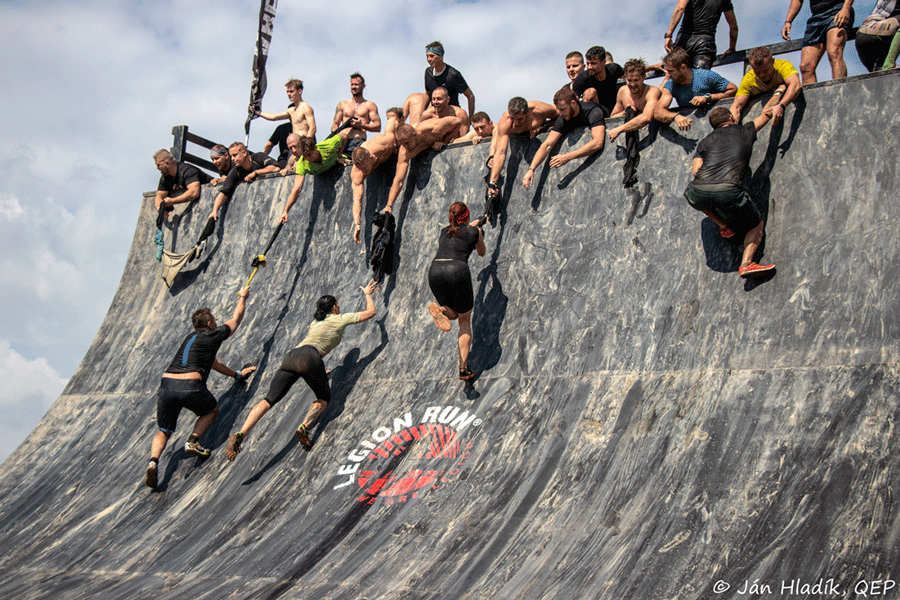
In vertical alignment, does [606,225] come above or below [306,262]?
below

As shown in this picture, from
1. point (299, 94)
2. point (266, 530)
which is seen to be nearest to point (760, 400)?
point (266, 530)

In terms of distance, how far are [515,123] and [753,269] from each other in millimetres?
3369

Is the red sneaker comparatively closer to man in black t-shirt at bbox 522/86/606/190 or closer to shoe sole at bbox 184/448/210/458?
man in black t-shirt at bbox 522/86/606/190

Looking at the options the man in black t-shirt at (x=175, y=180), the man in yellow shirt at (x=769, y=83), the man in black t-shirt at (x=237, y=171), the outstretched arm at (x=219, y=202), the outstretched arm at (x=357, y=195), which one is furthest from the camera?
the man in black t-shirt at (x=175, y=180)

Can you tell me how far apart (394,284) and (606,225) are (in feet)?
9.47

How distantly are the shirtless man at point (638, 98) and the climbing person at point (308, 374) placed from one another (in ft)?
11.8

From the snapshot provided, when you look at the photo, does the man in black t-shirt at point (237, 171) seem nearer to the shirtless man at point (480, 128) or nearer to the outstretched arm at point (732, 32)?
the shirtless man at point (480, 128)

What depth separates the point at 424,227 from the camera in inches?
358

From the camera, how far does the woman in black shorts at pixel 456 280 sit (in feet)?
23.3

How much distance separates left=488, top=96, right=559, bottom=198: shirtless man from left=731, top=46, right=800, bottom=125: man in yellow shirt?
2289mm

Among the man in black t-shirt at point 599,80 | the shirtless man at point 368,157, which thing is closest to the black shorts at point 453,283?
the shirtless man at point 368,157

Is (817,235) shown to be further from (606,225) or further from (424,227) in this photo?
(424,227)

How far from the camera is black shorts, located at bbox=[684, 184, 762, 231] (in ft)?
20.3

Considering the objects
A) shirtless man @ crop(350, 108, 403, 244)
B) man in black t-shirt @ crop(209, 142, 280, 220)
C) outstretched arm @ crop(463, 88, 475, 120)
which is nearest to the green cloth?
shirtless man @ crop(350, 108, 403, 244)
